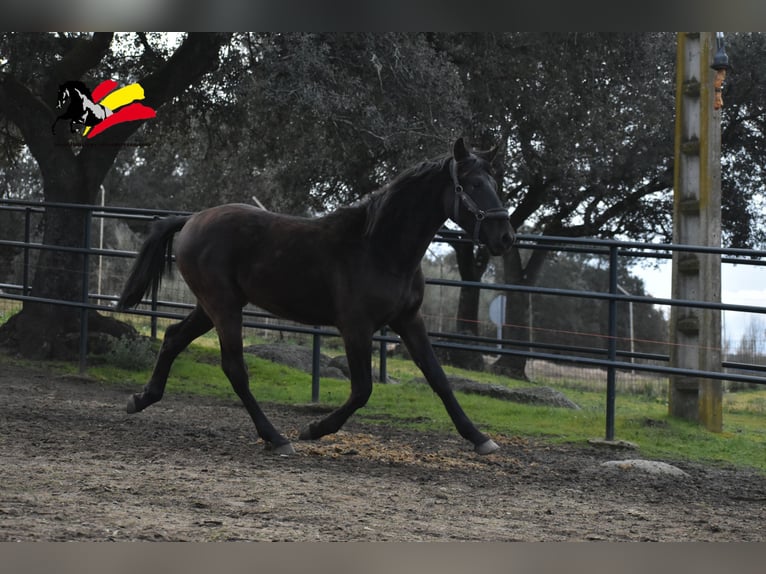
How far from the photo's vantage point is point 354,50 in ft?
28.7

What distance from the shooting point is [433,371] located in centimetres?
531

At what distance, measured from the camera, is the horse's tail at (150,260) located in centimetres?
614

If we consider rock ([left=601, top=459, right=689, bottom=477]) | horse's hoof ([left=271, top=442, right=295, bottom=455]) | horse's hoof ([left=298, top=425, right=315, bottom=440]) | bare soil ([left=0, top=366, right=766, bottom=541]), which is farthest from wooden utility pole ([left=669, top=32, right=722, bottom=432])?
horse's hoof ([left=271, top=442, right=295, bottom=455])

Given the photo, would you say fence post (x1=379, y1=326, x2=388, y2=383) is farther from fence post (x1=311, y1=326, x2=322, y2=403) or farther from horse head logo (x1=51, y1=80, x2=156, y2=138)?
horse head logo (x1=51, y1=80, x2=156, y2=138)

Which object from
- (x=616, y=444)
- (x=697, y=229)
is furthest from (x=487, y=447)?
(x=697, y=229)

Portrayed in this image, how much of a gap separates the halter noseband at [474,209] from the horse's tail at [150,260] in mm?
2026

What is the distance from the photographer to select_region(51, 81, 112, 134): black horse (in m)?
9.68

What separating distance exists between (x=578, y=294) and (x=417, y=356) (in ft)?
5.17

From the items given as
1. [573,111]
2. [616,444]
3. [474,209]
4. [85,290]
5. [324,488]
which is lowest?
[324,488]

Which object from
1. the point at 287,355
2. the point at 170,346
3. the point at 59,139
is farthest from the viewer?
the point at 287,355

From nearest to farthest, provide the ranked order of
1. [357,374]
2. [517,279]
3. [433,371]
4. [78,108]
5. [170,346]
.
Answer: [357,374] < [433,371] < [170,346] < [78,108] < [517,279]

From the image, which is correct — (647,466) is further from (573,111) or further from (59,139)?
(573,111)

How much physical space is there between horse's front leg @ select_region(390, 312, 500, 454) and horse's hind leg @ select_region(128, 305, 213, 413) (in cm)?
135

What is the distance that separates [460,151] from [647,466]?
2116 mm
